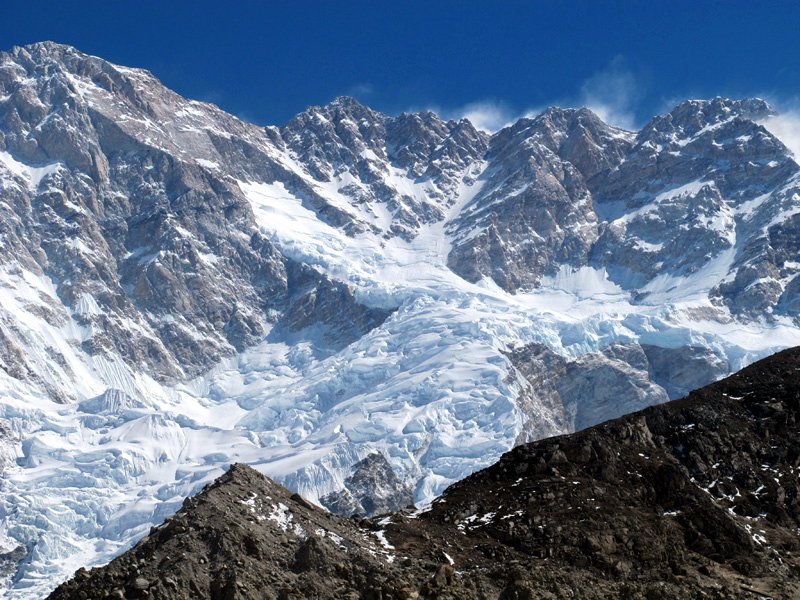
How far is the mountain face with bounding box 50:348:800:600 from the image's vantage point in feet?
139

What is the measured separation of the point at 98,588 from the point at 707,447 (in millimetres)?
32692

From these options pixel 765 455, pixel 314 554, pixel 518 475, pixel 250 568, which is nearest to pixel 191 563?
pixel 250 568

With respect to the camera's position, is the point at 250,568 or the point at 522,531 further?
the point at 522,531

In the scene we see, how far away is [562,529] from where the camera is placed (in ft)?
A: 171

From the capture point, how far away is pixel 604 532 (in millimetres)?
51781

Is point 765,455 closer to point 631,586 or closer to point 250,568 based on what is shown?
point 631,586

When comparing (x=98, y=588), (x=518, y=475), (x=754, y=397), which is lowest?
(x=98, y=588)

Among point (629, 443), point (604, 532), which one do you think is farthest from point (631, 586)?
point (629, 443)

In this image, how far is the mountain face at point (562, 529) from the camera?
42469 millimetres

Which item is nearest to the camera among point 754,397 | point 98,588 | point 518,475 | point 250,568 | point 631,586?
point 98,588

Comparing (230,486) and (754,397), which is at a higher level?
(754,397)

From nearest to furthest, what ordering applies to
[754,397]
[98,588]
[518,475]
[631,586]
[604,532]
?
[98,588] → [631,586] → [604,532] → [518,475] → [754,397]

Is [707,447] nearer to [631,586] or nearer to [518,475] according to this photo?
[518,475]

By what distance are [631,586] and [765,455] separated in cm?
1650
